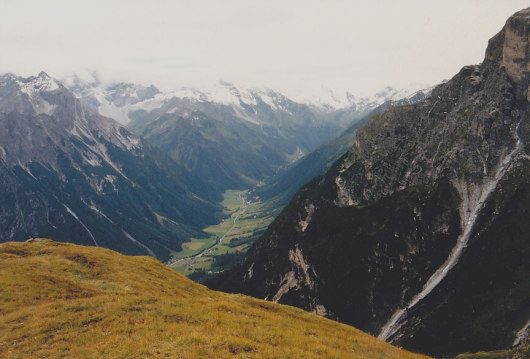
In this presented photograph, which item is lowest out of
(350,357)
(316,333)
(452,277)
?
(452,277)

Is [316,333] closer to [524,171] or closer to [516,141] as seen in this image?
[524,171]

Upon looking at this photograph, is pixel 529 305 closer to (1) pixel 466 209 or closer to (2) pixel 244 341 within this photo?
(1) pixel 466 209

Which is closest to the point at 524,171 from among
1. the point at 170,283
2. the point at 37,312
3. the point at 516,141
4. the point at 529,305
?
the point at 516,141

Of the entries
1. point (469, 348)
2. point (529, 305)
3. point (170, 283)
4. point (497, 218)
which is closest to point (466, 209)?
point (497, 218)

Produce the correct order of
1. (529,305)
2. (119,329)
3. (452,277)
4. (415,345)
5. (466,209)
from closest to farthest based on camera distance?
(119,329) → (529,305) → (415,345) → (452,277) → (466,209)

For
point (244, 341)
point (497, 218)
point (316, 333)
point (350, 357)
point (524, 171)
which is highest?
point (244, 341)

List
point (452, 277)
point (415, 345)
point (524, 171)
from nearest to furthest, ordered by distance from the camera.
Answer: point (415, 345)
point (452, 277)
point (524, 171)

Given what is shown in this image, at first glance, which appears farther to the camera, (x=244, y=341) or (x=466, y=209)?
(x=466, y=209)

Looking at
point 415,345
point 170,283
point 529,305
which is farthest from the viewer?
point 415,345

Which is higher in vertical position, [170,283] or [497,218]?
[170,283]
